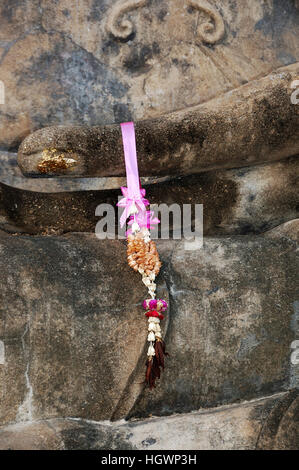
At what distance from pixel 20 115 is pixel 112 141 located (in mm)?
685

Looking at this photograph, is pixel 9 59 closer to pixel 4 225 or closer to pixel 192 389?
pixel 4 225

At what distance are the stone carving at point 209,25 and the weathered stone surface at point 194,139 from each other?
13.7 inches

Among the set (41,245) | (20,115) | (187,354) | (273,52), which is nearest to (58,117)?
(20,115)

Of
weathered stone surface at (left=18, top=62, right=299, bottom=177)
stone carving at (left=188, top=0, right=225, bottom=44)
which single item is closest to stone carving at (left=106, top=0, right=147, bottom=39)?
stone carving at (left=188, top=0, right=225, bottom=44)

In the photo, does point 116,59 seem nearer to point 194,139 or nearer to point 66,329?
point 194,139

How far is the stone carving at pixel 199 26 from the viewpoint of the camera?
268 centimetres

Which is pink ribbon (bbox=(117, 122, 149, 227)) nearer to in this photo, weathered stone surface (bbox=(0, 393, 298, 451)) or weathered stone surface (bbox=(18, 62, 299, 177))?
weathered stone surface (bbox=(18, 62, 299, 177))

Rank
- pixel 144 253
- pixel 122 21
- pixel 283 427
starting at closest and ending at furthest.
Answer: pixel 283 427, pixel 144 253, pixel 122 21

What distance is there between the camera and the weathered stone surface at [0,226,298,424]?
2094mm

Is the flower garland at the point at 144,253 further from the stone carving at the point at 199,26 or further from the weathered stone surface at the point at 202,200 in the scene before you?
the stone carving at the point at 199,26

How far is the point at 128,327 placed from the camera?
2.23m

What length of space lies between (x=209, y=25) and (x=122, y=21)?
348mm

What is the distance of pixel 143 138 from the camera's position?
86.9 inches

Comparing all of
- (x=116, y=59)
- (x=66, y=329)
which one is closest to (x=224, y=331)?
(x=66, y=329)
